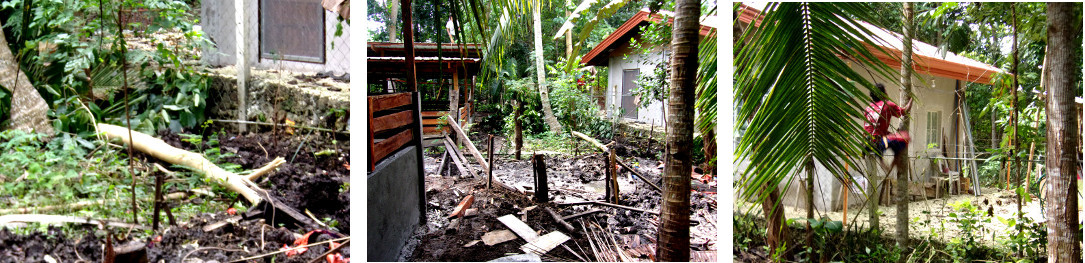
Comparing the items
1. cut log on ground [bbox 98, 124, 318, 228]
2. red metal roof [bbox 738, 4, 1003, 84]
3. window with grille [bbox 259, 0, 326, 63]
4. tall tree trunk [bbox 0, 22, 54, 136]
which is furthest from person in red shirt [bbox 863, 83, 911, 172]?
tall tree trunk [bbox 0, 22, 54, 136]

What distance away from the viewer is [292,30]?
10.8 feet

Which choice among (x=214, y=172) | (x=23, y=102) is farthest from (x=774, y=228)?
(x=23, y=102)

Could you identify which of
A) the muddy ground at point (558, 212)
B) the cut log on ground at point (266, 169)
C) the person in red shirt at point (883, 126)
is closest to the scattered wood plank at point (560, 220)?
the muddy ground at point (558, 212)

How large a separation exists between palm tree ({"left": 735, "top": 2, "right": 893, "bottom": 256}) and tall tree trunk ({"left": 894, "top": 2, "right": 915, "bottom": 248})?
7.7 inches

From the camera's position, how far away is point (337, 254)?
2.29 metres

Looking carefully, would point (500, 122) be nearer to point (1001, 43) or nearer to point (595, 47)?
point (595, 47)

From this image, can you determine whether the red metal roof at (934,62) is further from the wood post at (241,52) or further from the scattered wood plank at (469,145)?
the wood post at (241,52)

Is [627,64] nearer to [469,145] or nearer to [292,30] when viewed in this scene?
[469,145]

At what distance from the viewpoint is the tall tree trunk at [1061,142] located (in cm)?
178

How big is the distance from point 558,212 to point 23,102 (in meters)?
3.17

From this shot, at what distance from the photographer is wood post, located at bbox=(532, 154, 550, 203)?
6.41 feet

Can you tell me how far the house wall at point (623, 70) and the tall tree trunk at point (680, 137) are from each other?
138 mm

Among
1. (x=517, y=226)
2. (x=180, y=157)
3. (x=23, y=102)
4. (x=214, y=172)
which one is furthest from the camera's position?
(x=23, y=102)

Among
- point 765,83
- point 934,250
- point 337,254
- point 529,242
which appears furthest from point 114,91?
point 934,250
